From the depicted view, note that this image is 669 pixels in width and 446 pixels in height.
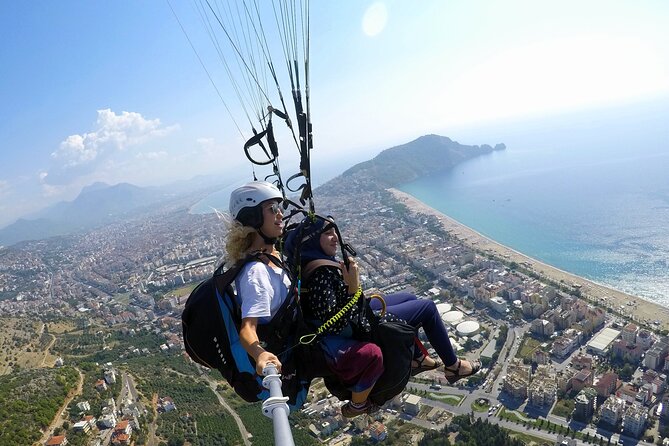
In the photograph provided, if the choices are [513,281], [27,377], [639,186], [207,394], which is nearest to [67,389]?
[27,377]

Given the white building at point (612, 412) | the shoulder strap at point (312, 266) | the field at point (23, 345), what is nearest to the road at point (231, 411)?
the field at point (23, 345)

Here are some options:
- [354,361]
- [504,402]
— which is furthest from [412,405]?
[354,361]

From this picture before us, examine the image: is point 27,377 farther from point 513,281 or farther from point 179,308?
point 513,281

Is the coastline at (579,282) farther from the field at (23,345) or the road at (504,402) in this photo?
the field at (23,345)

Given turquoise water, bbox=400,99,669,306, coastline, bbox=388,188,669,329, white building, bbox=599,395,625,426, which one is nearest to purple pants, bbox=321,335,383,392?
white building, bbox=599,395,625,426

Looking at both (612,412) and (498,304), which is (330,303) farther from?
(498,304)

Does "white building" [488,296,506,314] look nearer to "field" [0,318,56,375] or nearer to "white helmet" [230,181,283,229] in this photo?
"white helmet" [230,181,283,229]
